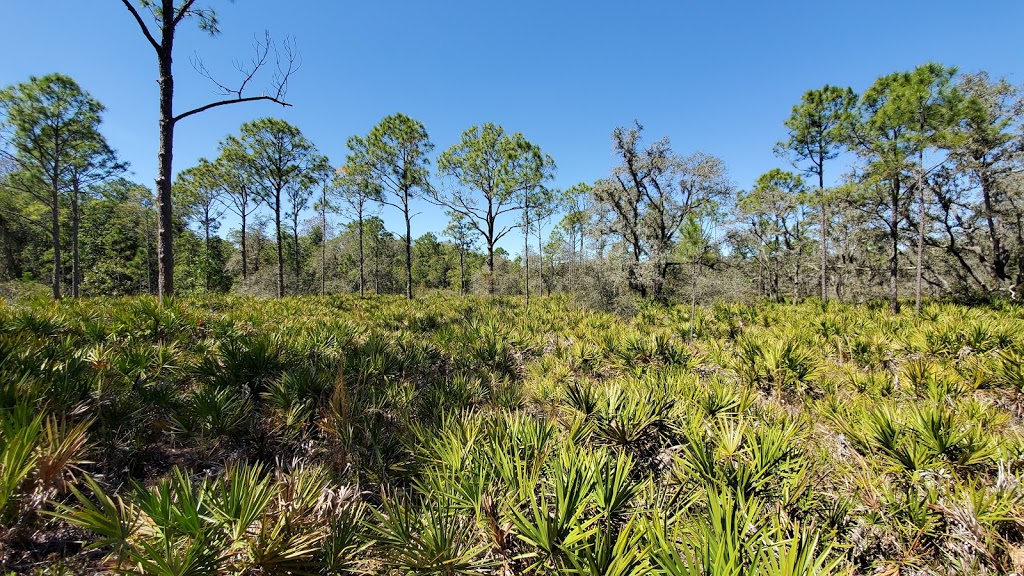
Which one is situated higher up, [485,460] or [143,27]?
[143,27]

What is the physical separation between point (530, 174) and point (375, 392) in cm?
2008

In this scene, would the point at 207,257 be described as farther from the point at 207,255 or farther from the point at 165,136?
the point at 165,136

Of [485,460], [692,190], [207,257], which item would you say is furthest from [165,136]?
[207,257]

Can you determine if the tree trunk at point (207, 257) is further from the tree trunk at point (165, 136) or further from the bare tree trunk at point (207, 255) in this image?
the tree trunk at point (165, 136)

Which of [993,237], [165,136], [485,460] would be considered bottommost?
[485,460]

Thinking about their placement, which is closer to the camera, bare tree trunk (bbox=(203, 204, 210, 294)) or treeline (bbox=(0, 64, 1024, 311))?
treeline (bbox=(0, 64, 1024, 311))

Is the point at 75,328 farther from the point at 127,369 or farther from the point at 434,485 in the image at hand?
the point at 434,485

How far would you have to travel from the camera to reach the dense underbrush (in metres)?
1.98

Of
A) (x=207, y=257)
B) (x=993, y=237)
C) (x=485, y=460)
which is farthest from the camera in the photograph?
(x=207, y=257)

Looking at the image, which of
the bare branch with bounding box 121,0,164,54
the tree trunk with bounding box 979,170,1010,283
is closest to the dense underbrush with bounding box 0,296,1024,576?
the bare branch with bounding box 121,0,164,54

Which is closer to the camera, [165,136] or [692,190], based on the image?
[165,136]

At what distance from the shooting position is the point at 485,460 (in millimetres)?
2857

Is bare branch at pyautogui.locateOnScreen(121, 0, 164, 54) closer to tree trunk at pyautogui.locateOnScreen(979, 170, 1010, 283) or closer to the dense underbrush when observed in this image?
the dense underbrush

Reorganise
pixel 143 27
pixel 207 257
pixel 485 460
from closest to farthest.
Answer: pixel 485 460 → pixel 143 27 → pixel 207 257
